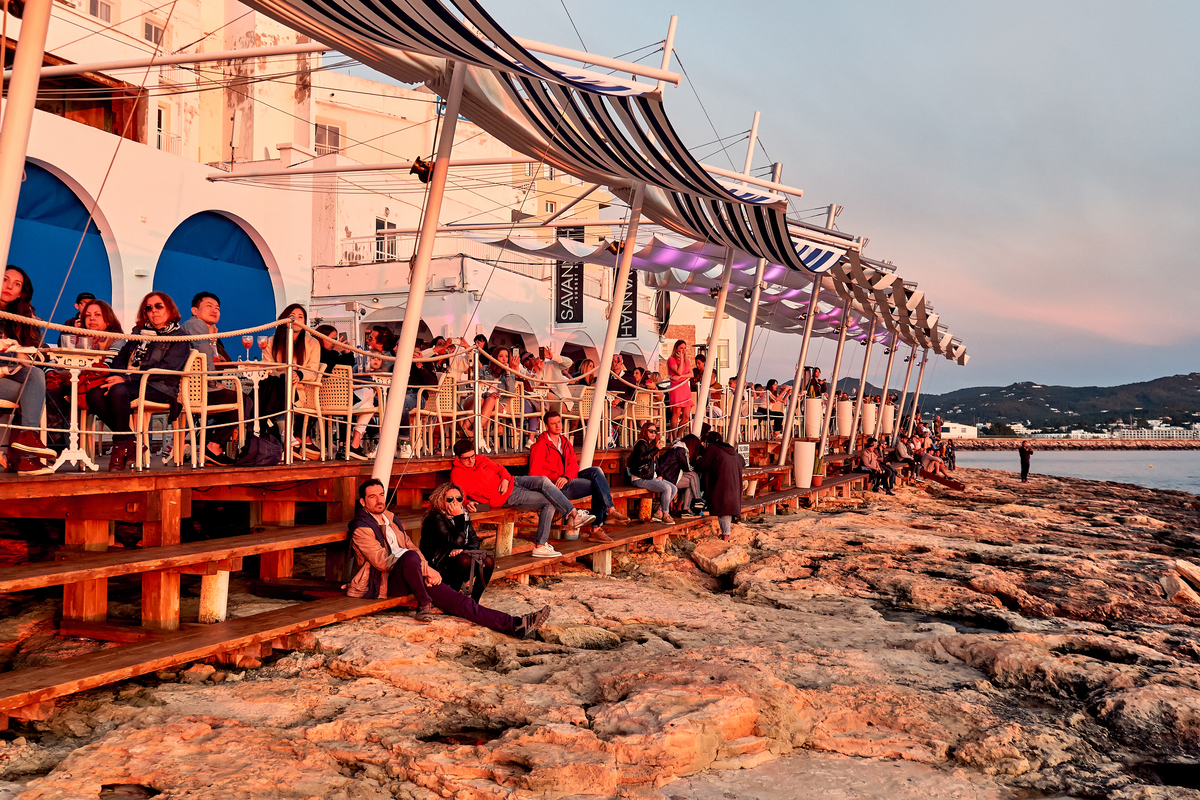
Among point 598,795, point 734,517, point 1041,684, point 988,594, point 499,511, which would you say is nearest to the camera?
point 598,795

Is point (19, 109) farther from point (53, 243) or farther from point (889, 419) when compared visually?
point (889, 419)

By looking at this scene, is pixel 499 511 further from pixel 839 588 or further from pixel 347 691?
pixel 839 588

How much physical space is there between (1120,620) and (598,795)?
6.05 meters

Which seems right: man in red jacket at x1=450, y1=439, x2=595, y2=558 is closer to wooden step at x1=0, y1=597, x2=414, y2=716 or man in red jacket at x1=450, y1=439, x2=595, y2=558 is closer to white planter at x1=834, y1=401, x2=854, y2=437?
wooden step at x1=0, y1=597, x2=414, y2=716

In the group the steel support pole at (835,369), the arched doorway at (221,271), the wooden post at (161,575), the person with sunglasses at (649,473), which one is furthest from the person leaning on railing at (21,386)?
the steel support pole at (835,369)

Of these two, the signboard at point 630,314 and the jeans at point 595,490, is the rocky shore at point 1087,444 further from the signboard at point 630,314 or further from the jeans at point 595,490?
the jeans at point 595,490

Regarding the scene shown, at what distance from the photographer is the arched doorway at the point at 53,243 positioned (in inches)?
452

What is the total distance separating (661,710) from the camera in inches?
177

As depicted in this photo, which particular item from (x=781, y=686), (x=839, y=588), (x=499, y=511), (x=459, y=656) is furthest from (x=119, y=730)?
(x=839, y=588)

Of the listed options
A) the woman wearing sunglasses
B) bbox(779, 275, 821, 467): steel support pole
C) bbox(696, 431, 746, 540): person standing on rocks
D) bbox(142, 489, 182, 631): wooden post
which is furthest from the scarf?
bbox(779, 275, 821, 467): steel support pole

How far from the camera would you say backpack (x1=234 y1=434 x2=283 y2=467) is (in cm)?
626

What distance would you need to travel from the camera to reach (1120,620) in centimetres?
785

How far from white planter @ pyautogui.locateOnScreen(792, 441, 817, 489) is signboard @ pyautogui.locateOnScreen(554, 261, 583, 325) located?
9.24 metres

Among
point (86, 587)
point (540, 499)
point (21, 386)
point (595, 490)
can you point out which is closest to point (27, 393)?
point (21, 386)
